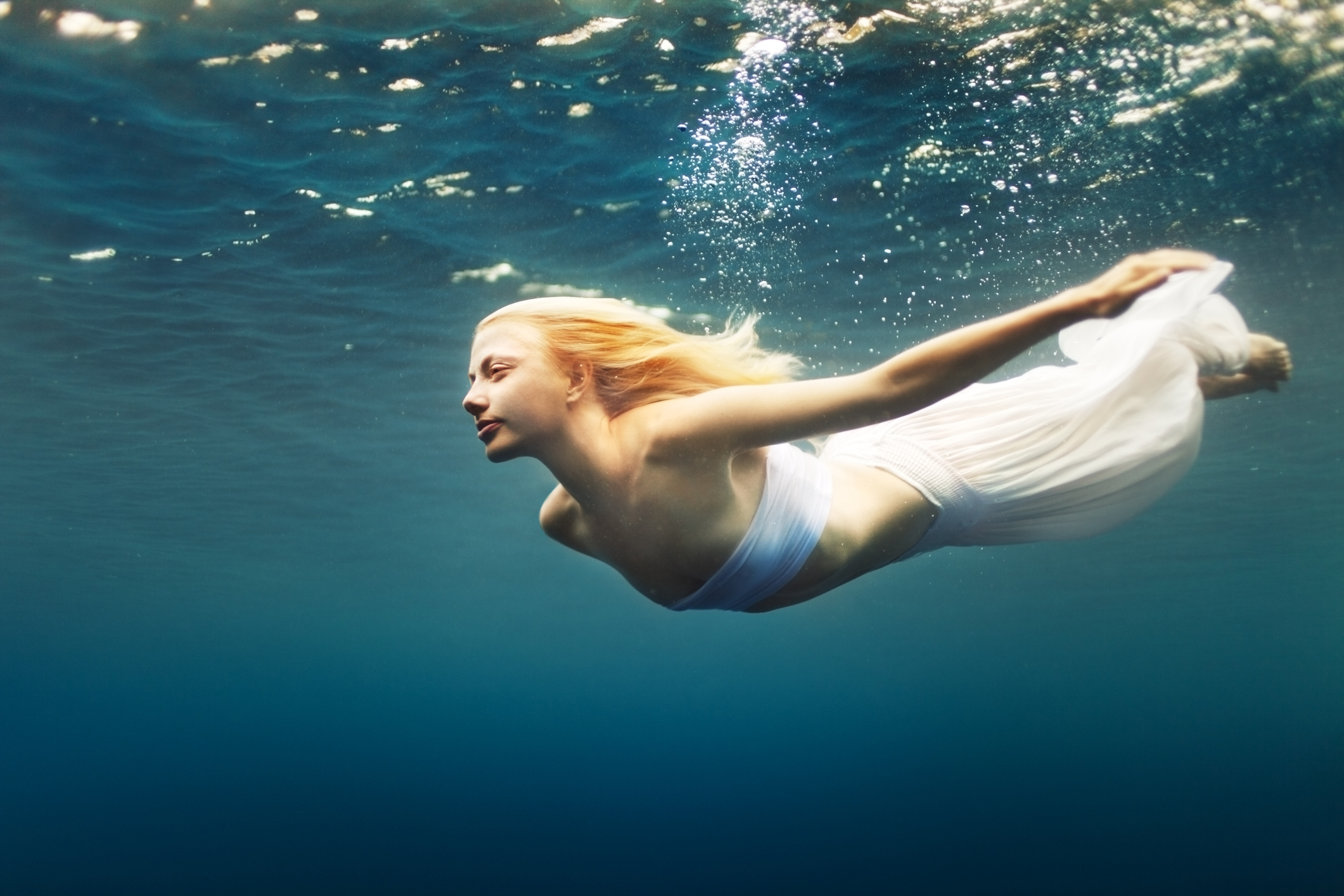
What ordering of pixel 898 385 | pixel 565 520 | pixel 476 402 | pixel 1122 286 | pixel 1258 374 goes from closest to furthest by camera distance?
pixel 1122 286, pixel 898 385, pixel 476 402, pixel 1258 374, pixel 565 520

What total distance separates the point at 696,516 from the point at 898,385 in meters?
1.00

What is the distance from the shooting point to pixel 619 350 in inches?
143

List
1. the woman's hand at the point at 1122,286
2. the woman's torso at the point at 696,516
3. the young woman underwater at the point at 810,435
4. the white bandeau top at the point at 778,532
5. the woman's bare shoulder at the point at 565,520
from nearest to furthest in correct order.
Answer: the woman's hand at the point at 1122,286, the young woman underwater at the point at 810,435, the woman's torso at the point at 696,516, the white bandeau top at the point at 778,532, the woman's bare shoulder at the point at 565,520

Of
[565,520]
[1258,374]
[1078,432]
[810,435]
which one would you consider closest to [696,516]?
[810,435]

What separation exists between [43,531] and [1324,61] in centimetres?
4395

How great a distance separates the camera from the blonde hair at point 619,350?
11.9 feet

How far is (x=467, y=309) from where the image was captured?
50.7 feet

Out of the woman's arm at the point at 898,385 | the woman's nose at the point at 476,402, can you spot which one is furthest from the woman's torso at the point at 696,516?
the woman's nose at the point at 476,402

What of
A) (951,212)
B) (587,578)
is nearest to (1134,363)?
(951,212)

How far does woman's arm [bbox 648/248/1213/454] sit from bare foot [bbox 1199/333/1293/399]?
1216 mm

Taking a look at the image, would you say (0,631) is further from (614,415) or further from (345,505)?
(614,415)

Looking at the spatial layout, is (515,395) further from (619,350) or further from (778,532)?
(778,532)

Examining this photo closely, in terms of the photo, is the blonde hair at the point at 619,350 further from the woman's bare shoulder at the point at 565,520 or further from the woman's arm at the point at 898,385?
the woman's bare shoulder at the point at 565,520

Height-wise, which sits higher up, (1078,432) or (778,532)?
(1078,432)
